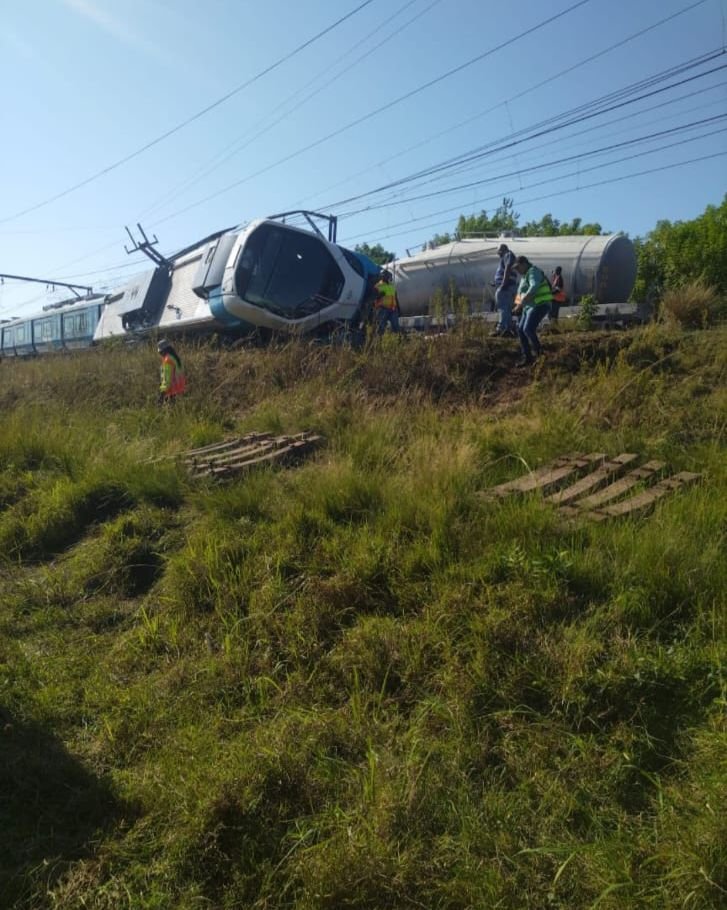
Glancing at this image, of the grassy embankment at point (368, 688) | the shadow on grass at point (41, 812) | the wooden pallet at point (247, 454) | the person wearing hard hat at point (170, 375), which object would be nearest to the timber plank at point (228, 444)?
the wooden pallet at point (247, 454)

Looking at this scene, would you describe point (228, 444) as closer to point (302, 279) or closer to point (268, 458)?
point (268, 458)

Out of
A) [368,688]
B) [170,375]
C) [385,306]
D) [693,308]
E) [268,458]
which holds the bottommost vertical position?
[368,688]

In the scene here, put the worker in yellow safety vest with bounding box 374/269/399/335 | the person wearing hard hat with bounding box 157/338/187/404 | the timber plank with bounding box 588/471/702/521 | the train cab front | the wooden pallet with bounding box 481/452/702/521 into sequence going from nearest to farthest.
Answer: the timber plank with bounding box 588/471/702/521 → the wooden pallet with bounding box 481/452/702/521 → the person wearing hard hat with bounding box 157/338/187/404 → the train cab front → the worker in yellow safety vest with bounding box 374/269/399/335

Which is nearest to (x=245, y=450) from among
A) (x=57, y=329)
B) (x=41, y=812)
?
(x=41, y=812)

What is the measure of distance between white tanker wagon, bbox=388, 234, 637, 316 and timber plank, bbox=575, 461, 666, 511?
27.5ft

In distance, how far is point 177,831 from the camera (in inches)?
103

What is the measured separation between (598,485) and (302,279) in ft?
33.9

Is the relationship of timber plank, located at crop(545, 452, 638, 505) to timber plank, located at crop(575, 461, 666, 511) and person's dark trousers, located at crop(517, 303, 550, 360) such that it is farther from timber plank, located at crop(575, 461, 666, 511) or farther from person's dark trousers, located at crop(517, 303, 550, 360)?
person's dark trousers, located at crop(517, 303, 550, 360)

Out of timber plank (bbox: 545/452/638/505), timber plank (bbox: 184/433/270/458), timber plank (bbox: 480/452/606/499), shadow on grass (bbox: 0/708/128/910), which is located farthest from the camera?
timber plank (bbox: 184/433/270/458)

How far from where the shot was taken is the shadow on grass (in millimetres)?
2512

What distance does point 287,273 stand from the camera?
45.4 feet

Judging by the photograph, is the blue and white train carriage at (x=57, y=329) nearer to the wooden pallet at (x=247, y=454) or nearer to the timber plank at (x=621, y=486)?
the wooden pallet at (x=247, y=454)

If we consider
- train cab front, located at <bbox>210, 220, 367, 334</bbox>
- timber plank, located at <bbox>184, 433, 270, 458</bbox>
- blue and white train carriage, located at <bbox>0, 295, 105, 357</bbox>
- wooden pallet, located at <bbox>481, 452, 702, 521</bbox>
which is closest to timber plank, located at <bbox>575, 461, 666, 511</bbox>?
wooden pallet, located at <bbox>481, 452, 702, 521</bbox>

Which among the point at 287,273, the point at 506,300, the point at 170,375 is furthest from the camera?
the point at 287,273
